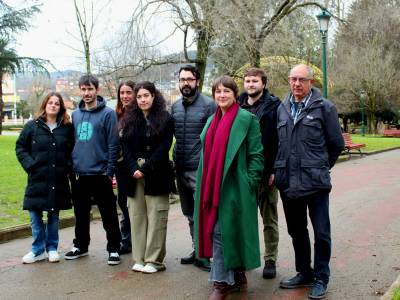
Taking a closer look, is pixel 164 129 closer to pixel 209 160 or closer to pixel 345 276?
pixel 209 160

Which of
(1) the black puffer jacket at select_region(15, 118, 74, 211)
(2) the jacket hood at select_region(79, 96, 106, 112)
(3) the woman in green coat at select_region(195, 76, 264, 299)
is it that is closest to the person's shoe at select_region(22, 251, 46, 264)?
(1) the black puffer jacket at select_region(15, 118, 74, 211)

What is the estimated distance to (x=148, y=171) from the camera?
529 centimetres

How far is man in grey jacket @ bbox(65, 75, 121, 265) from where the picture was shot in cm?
571

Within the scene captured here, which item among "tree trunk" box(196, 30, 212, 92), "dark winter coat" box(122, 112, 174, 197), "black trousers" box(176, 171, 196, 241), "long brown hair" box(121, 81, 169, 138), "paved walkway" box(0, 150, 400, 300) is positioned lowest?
"paved walkway" box(0, 150, 400, 300)

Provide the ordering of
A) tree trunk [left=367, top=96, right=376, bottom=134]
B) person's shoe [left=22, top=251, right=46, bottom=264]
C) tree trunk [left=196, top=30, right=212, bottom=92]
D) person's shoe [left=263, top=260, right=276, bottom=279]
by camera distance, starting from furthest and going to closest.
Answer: tree trunk [left=367, top=96, right=376, bottom=134] < tree trunk [left=196, top=30, right=212, bottom=92] < person's shoe [left=22, top=251, right=46, bottom=264] < person's shoe [left=263, top=260, right=276, bottom=279]

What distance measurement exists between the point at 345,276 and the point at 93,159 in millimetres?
2935

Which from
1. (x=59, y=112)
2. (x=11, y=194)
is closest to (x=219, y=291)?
(x=59, y=112)

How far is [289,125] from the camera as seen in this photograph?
15.1ft

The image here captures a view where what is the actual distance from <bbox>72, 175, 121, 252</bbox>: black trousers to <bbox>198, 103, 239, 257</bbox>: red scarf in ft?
5.32

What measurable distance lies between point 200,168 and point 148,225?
1.16 m

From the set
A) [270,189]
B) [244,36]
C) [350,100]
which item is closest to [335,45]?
[350,100]

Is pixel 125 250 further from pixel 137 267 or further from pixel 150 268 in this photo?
pixel 150 268

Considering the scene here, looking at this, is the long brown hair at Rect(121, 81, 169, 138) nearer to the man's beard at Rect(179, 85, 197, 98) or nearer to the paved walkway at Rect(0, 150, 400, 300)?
the man's beard at Rect(179, 85, 197, 98)

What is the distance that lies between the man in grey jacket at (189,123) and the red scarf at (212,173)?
777 millimetres
